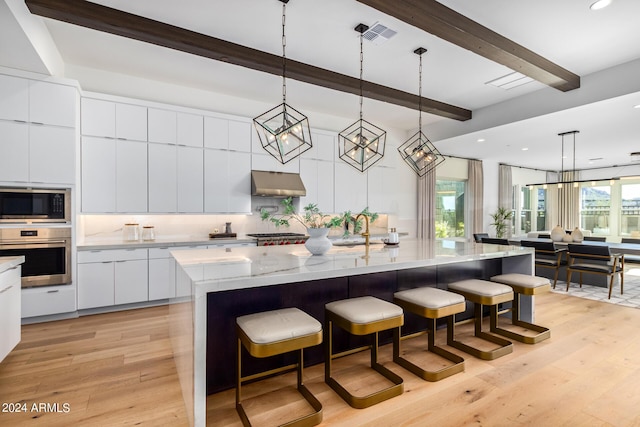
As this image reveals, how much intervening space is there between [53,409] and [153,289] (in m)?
2.30

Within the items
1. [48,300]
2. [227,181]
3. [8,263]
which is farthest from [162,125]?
[8,263]

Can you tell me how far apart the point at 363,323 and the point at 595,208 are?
12.1 m

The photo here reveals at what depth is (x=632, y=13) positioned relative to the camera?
3.00m

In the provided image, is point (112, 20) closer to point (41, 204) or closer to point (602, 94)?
point (41, 204)

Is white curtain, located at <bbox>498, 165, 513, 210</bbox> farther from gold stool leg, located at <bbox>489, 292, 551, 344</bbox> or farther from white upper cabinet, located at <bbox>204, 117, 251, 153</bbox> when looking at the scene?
white upper cabinet, located at <bbox>204, 117, 251, 153</bbox>

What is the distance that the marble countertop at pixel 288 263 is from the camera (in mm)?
1877

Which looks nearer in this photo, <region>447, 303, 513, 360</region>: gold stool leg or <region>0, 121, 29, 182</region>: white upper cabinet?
<region>447, 303, 513, 360</region>: gold stool leg

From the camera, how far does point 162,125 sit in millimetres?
4617

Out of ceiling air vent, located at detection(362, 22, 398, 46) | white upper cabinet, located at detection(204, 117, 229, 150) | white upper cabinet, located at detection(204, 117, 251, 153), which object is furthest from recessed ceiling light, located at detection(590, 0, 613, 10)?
white upper cabinet, located at detection(204, 117, 229, 150)

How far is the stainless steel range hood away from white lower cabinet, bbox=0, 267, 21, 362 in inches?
121

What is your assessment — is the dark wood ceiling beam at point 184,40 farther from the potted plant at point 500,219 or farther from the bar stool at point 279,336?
the potted plant at point 500,219

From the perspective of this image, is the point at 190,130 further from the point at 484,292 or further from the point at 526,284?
the point at 526,284

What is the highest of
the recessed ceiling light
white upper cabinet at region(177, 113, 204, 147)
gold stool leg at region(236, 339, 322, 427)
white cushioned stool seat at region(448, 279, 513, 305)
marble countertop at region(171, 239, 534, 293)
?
the recessed ceiling light

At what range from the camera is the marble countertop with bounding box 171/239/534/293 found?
73.9 inches
